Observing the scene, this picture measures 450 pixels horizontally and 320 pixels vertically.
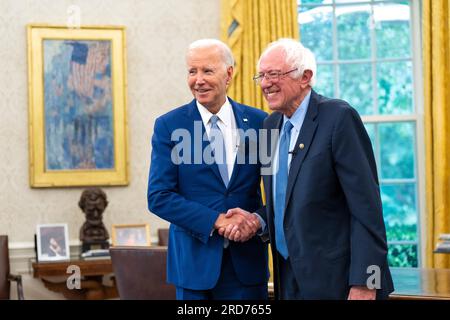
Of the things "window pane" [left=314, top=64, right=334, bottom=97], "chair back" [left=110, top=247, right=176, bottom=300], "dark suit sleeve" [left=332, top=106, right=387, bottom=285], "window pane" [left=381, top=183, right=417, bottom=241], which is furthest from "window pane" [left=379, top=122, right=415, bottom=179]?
"dark suit sleeve" [left=332, top=106, right=387, bottom=285]

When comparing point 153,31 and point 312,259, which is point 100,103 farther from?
point 312,259

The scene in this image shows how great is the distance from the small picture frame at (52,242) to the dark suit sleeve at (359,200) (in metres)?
4.10

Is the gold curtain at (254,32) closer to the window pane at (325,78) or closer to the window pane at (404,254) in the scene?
the window pane at (325,78)

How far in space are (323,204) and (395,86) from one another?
15.3ft

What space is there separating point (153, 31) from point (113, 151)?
44.1 inches

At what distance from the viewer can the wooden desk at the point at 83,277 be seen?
19.1 ft

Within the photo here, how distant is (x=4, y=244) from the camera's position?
5.96m

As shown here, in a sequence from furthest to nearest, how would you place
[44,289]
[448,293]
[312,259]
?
[44,289], [448,293], [312,259]

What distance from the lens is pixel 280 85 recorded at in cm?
257

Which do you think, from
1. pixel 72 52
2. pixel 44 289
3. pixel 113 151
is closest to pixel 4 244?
pixel 44 289

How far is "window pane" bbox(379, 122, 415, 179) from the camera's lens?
679 cm

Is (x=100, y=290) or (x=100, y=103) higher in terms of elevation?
(x=100, y=103)

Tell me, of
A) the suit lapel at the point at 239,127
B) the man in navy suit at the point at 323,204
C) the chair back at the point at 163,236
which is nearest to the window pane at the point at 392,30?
the chair back at the point at 163,236

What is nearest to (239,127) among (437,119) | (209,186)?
(209,186)
